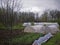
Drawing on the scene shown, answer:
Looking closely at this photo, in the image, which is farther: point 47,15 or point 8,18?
point 47,15

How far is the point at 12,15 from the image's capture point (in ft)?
30.2

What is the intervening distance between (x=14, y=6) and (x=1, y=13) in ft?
3.45

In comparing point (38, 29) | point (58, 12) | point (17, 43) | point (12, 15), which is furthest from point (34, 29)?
point (58, 12)

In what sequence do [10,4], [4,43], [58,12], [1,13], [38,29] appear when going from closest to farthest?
1. [10,4]
2. [1,13]
3. [4,43]
4. [38,29]
5. [58,12]

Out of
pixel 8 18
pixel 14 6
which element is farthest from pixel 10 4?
pixel 8 18

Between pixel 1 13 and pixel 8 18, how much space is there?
0.74 meters

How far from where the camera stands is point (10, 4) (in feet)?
28.9

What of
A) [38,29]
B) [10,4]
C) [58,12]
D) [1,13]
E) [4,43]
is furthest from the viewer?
[58,12]

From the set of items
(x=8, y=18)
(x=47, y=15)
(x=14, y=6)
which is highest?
(x=14, y=6)

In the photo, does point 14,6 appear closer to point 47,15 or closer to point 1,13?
point 1,13

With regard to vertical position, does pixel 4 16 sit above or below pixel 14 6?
below

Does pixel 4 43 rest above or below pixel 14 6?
→ below

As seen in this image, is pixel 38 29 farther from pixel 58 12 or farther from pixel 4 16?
pixel 58 12

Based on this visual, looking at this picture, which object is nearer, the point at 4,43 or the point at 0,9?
the point at 0,9
